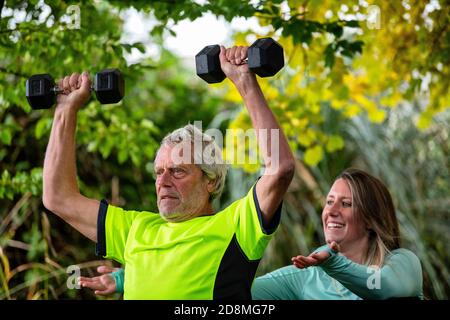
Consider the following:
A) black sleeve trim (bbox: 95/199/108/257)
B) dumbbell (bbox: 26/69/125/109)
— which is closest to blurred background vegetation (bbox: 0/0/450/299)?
dumbbell (bbox: 26/69/125/109)

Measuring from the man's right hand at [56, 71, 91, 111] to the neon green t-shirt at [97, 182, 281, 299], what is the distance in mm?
559

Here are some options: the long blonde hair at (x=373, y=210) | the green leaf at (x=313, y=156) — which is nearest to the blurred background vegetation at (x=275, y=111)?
the green leaf at (x=313, y=156)

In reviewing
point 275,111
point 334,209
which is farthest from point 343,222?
point 275,111

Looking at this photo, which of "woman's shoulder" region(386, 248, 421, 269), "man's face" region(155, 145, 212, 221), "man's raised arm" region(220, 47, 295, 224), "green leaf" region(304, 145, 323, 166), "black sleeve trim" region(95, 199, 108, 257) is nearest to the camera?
"man's raised arm" region(220, 47, 295, 224)

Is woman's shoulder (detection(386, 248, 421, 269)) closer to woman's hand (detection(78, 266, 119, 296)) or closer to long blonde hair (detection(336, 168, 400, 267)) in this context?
long blonde hair (detection(336, 168, 400, 267))

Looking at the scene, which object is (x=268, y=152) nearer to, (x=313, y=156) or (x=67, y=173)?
(x=67, y=173)

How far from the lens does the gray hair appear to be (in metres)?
2.54

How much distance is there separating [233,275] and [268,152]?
39cm

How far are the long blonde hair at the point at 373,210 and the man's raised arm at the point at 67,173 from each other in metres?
1.00

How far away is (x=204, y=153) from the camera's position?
8.39 feet

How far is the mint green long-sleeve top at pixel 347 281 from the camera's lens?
2484 millimetres

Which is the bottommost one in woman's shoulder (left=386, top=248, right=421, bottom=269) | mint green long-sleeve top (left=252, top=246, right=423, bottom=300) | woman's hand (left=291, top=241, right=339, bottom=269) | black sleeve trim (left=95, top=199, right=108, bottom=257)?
mint green long-sleeve top (left=252, top=246, right=423, bottom=300)
